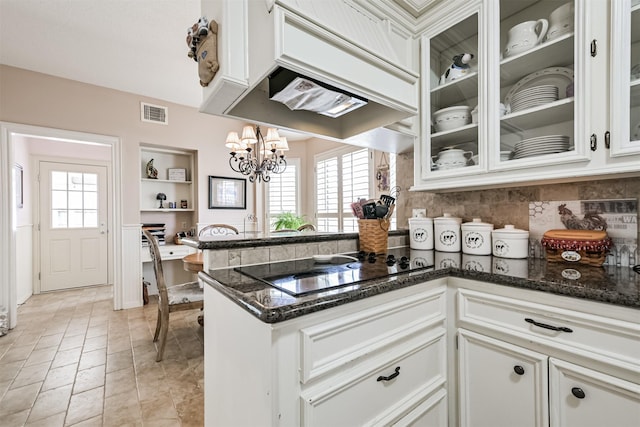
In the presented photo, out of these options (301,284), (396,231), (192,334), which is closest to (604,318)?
(301,284)

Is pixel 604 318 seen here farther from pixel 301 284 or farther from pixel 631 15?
pixel 631 15

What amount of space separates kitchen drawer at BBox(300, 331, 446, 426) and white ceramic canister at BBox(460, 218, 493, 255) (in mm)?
633

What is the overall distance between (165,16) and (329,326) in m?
2.72

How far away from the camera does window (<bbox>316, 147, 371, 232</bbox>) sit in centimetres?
419

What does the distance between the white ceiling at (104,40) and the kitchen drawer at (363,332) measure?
8.30ft

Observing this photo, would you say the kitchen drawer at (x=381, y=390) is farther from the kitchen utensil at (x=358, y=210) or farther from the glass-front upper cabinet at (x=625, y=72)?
the glass-front upper cabinet at (x=625, y=72)

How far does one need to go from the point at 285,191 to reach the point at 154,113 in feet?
8.03

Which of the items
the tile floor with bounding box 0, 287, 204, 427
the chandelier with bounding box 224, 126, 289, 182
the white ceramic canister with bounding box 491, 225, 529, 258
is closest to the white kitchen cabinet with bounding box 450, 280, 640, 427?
the white ceramic canister with bounding box 491, 225, 529, 258

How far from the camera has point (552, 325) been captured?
3.15ft

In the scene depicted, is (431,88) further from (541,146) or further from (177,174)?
(177,174)

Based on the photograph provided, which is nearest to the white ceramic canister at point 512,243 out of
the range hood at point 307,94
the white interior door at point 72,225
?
the range hood at point 307,94

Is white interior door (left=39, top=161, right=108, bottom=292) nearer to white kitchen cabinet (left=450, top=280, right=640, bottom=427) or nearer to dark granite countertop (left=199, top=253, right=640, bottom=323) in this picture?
dark granite countertop (left=199, top=253, right=640, bottom=323)

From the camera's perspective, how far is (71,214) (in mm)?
4328

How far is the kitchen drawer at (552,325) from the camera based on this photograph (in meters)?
0.84
